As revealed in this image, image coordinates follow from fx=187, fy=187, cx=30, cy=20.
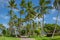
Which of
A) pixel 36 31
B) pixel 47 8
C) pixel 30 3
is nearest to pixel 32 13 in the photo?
pixel 30 3

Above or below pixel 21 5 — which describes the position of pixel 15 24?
below

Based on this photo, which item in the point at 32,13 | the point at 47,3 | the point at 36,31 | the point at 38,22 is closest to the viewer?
the point at 47,3

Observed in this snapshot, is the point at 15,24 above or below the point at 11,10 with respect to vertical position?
below

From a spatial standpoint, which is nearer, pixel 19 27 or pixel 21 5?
pixel 21 5

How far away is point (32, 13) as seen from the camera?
6359 centimetres

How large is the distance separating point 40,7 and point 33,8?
2.70m

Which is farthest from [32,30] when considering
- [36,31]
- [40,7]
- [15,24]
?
[40,7]

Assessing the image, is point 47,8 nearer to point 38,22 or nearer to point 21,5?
point 21,5

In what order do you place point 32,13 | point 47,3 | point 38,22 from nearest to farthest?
point 47,3 → point 32,13 → point 38,22

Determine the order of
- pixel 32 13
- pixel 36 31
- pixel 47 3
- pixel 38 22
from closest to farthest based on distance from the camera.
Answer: pixel 47 3 < pixel 32 13 < pixel 36 31 < pixel 38 22

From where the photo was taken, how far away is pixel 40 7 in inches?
2290

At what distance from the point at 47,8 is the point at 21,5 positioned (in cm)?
1122

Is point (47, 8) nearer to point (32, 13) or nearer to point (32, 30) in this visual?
point (32, 13)

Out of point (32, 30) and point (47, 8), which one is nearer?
point (47, 8)
